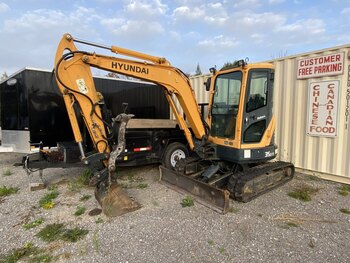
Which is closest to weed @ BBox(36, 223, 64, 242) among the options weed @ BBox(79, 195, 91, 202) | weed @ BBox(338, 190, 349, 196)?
weed @ BBox(79, 195, 91, 202)

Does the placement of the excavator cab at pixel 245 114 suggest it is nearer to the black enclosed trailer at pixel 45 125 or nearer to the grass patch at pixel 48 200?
the black enclosed trailer at pixel 45 125

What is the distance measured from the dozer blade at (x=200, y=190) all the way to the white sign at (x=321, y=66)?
4132mm

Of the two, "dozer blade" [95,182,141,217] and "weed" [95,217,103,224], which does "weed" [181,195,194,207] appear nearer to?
"dozer blade" [95,182,141,217]

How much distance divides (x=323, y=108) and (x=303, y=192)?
2.32m

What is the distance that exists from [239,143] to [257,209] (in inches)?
48.7

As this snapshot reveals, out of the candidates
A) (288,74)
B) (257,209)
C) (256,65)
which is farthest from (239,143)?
(288,74)

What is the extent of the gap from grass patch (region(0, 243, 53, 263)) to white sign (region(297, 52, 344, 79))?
6582 millimetres

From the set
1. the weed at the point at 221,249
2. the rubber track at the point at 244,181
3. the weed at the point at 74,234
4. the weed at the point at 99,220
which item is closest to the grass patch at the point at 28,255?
the weed at the point at 74,234

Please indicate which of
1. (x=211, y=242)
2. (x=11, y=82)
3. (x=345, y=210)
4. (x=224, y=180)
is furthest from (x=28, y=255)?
(x=11, y=82)

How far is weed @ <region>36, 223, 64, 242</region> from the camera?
128 inches

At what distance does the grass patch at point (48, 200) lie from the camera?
4.28 metres

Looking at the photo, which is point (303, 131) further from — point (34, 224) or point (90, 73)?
point (34, 224)

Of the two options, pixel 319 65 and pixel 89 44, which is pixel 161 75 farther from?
pixel 319 65

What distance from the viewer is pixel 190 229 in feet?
11.3
